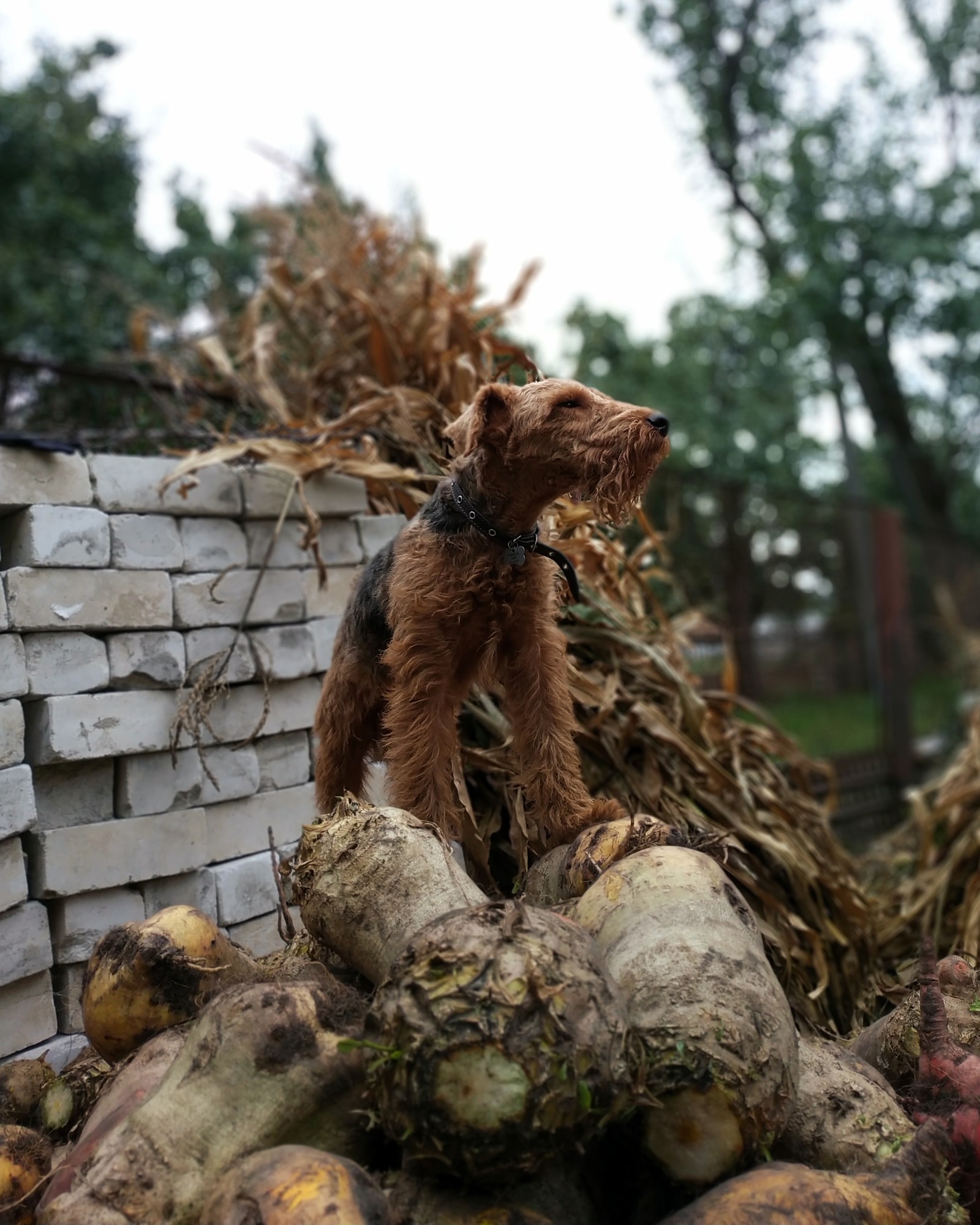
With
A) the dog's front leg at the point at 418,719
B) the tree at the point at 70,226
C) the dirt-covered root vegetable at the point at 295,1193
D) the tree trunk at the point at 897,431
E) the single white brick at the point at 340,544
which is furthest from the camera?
the tree trunk at the point at 897,431

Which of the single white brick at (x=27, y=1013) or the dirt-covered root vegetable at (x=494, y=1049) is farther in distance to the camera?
→ the single white brick at (x=27, y=1013)

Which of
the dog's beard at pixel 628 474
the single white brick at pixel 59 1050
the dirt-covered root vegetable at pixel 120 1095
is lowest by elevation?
the single white brick at pixel 59 1050

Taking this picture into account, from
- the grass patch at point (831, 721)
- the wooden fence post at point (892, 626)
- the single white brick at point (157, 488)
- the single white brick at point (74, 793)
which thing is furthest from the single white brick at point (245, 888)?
the wooden fence post at point (892, 626)

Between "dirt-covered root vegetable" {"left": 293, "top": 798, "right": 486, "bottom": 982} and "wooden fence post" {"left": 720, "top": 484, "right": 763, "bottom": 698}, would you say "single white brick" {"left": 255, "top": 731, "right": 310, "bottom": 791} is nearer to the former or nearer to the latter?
"dirt-covered root vegetable" {"left": 293, "top": 798, "right": 486, "bottom": 982}

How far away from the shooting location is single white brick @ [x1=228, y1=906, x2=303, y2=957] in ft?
8.95

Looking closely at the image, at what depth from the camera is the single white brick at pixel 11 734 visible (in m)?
2.31

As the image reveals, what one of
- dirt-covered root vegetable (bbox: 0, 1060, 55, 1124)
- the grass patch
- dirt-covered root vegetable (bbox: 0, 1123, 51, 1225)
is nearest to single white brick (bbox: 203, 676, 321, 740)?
dirt-covered root vegetable (bbox: 0, 1060, 55, 1124)

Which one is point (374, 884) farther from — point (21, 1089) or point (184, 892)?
point (184, 892)

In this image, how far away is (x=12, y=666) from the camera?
7.77 ft

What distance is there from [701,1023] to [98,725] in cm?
172

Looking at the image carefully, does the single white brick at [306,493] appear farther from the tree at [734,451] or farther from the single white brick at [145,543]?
the tree at [734,451]

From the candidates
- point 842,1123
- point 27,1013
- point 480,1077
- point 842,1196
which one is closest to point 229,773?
point 27,1013

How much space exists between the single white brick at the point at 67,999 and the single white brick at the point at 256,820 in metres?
0.45

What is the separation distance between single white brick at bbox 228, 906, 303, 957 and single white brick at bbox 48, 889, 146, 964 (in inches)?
12.7
